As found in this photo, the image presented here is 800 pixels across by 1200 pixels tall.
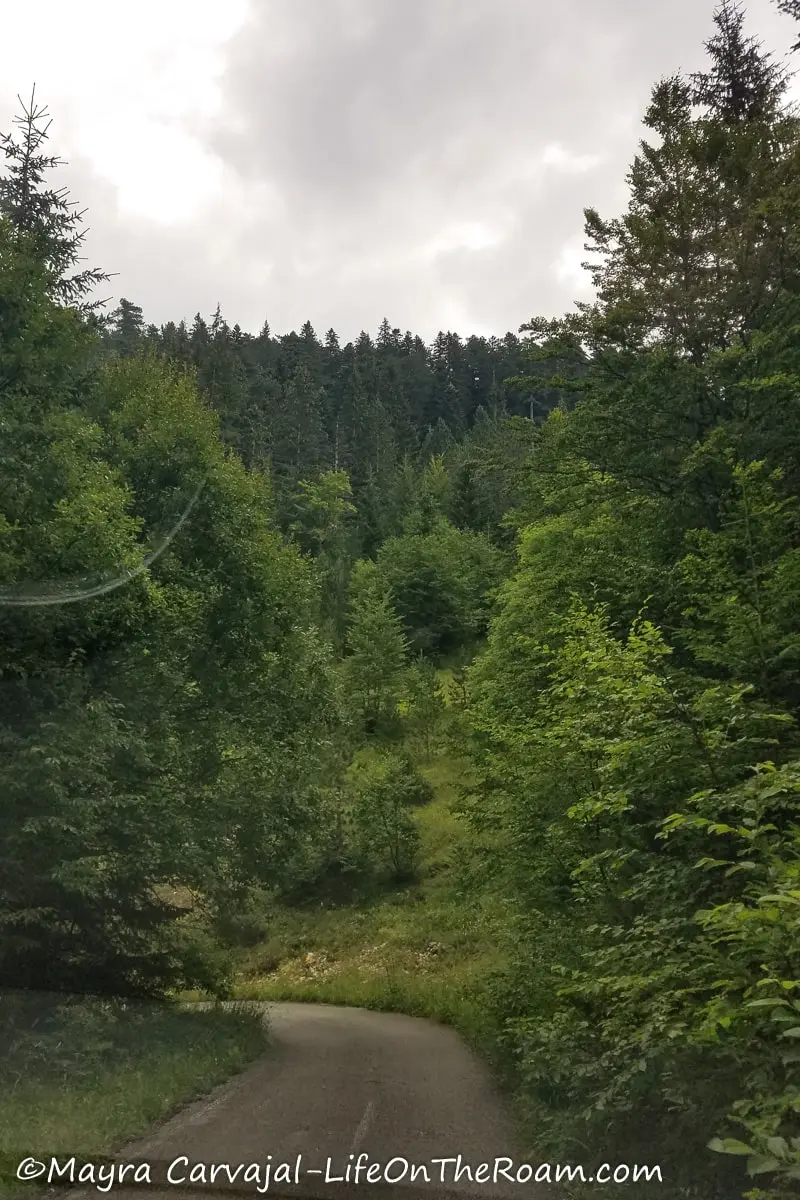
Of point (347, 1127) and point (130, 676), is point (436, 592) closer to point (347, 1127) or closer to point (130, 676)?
point (130, 676)

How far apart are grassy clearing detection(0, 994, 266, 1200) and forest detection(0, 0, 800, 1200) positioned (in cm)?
50

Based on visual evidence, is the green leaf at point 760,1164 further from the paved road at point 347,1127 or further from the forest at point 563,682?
the paved road at point 347,1127

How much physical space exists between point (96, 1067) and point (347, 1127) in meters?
3.07

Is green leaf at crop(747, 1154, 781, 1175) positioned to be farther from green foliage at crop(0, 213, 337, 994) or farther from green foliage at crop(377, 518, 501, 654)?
green foliage at crop(377, 518, 501, 654)

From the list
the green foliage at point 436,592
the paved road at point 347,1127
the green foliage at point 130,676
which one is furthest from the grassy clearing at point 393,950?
the green foliage at point 436,592

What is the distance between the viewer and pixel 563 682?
990 centimetres

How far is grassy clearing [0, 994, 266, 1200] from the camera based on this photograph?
6.89 meters

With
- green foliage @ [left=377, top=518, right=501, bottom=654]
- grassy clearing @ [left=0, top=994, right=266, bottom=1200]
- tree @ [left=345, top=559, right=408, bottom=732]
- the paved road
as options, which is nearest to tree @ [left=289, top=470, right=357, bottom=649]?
green foliage @ [left=377, top=518, right=501, bottom=654]

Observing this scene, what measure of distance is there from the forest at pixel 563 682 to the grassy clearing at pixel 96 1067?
1.65ft

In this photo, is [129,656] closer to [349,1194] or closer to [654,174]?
[349,1194]

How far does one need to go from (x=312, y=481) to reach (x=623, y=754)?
55.3m

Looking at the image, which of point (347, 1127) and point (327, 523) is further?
point (327, 523)

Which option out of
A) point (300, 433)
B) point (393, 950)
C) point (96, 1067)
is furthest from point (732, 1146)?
point (300, 433)

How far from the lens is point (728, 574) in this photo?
308 inches
